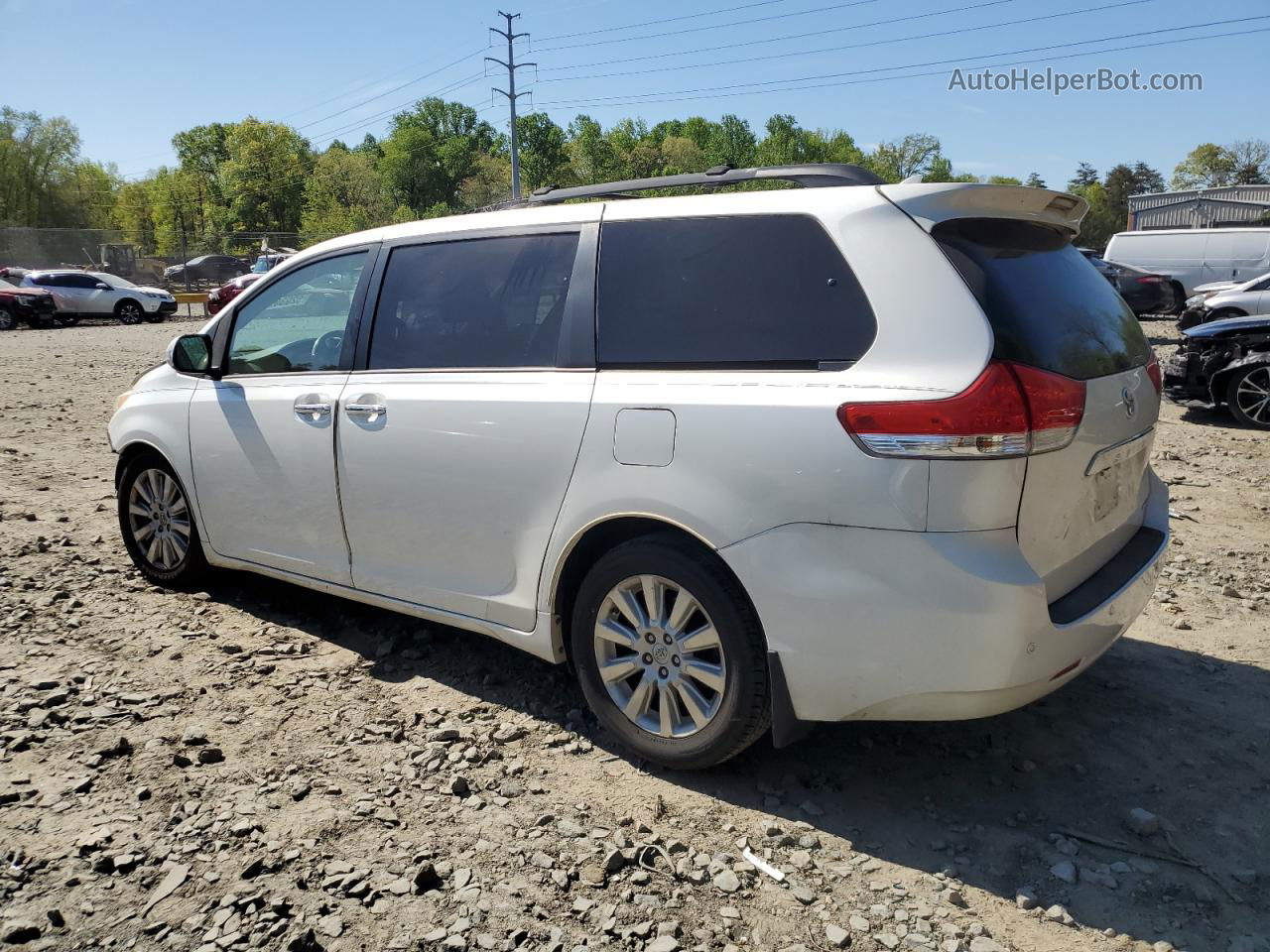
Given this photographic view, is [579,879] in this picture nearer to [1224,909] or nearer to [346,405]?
[1224,909]

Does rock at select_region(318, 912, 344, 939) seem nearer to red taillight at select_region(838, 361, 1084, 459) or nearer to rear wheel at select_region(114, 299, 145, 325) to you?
red taillight at select_region(838, 361, 1084, 459)

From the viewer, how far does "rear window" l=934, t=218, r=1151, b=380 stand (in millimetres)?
2783

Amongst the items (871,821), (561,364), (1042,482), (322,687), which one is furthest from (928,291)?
(322,687)

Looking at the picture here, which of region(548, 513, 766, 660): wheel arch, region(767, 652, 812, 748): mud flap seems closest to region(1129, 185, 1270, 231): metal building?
region(548, 513, 766, 660): wheel arch

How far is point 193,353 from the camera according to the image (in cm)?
482

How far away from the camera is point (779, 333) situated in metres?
2.98

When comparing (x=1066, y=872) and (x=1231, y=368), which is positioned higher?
(x=1231, y=368)

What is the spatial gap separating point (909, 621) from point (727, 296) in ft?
3.82

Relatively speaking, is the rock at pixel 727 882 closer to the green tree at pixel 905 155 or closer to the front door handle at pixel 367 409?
the front door handle at pixel 367 409

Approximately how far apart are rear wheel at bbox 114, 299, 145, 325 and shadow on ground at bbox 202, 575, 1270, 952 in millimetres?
30052

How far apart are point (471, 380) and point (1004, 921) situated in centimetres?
249

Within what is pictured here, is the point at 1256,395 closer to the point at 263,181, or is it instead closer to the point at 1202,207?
the point at 1202,207

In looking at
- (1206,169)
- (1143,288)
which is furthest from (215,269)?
(1206,169)

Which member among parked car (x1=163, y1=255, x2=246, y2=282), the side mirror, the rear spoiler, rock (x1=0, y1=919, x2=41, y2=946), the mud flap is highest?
parked car (x1=163, y1=255, x2=246, y2=282)
